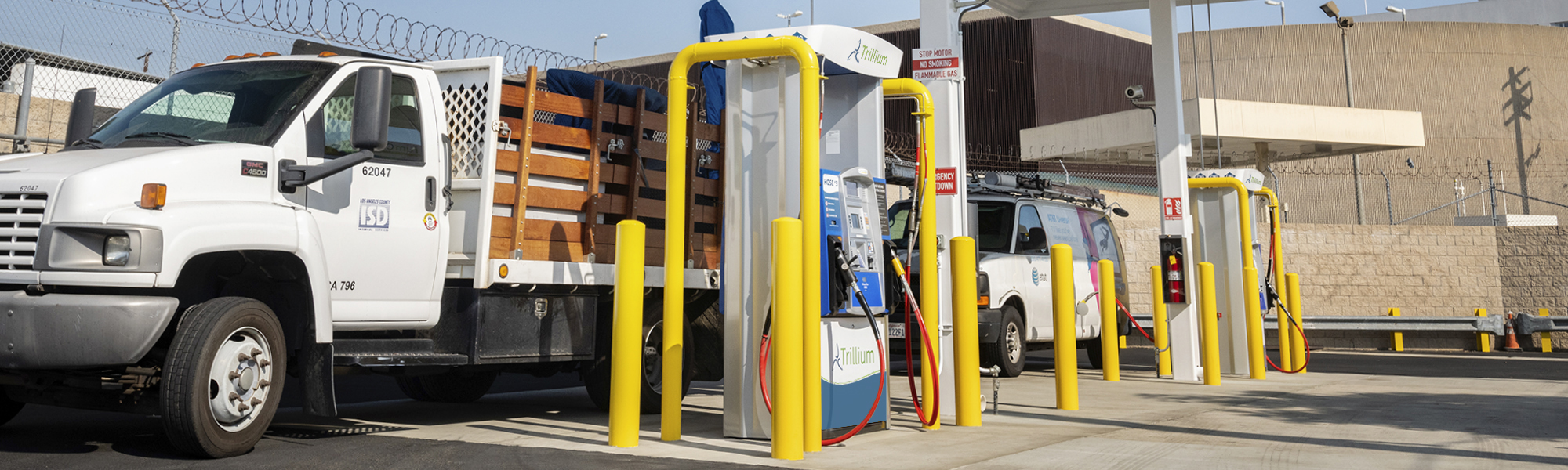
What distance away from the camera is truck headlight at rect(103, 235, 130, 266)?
16.6 ft

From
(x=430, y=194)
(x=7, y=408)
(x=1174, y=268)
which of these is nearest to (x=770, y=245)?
(x=430, y=194)

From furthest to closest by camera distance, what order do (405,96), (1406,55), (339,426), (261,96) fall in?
(1406,55), (339,426), (405,96), (261,96)

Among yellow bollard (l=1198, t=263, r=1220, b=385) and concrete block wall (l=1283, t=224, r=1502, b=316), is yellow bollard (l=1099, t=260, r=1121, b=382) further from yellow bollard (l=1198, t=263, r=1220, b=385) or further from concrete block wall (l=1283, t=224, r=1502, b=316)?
concrete block wall (l=1283, t=224, r=1502, b=316)

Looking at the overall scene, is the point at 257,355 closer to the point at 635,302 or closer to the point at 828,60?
the point at 635,302

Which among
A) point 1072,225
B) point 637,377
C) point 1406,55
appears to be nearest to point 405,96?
point 637,377

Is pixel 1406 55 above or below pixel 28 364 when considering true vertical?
above

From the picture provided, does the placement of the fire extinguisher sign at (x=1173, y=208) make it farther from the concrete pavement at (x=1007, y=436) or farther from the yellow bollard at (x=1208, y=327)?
the concrete pavement at (x=1007, y=436)

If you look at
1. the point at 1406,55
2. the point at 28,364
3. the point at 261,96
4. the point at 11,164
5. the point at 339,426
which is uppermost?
the point at 1406,55

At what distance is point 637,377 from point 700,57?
1.88 m

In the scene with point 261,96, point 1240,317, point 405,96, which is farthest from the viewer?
point 1240,317

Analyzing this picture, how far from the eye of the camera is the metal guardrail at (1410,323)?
17.8m

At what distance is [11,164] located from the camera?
5.50 meters

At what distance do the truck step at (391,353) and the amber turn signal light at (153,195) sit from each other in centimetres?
124

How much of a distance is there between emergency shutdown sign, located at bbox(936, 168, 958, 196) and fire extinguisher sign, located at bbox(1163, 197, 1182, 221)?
4453 mm
